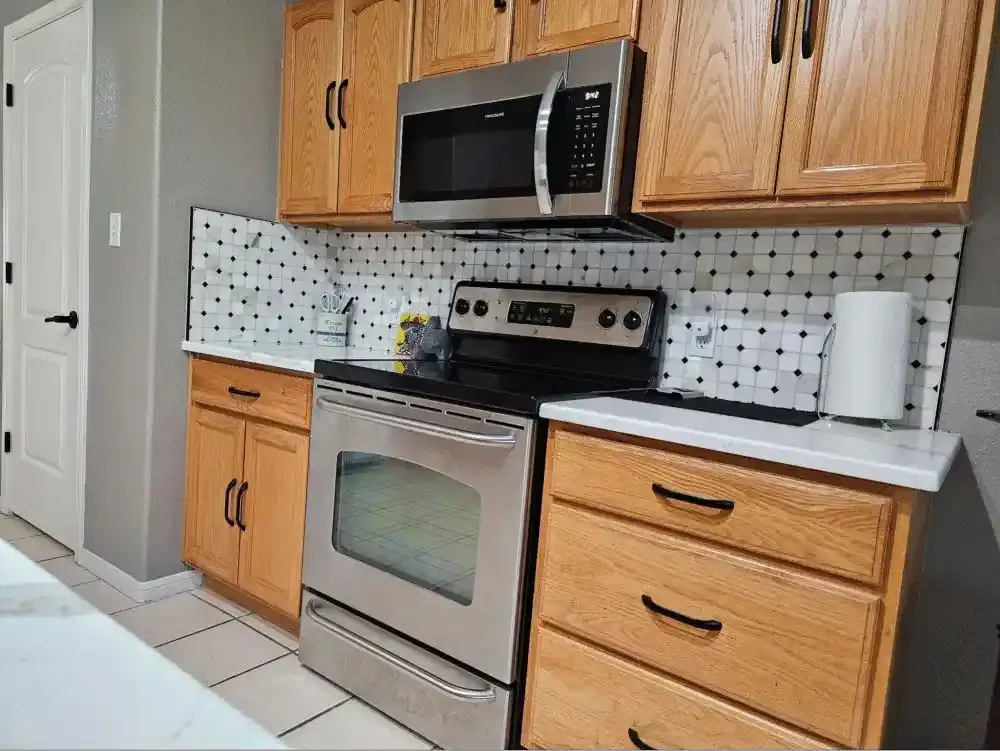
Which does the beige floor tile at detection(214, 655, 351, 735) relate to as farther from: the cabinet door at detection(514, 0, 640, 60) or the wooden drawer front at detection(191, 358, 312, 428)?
the cabinet door at detection(514, 0, 640, 60)

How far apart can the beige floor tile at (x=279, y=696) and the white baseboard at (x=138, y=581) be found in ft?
5.57

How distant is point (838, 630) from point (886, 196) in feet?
2.52

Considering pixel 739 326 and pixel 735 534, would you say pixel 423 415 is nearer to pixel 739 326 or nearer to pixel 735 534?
pixel 735 534

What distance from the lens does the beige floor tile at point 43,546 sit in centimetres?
218

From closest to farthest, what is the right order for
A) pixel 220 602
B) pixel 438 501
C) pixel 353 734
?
pixel 353 734 → pixel 438 501 → pixel 220 602

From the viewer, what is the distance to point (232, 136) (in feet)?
6.59

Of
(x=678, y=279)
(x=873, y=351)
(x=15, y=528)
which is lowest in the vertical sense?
(x=15, y=528)

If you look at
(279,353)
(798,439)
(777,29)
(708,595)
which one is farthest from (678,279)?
(279,353)

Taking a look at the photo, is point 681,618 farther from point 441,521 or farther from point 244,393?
point 244,393

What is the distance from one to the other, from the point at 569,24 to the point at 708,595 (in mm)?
1277

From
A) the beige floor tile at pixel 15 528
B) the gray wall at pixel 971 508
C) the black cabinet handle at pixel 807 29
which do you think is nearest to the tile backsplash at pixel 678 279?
the gray wall at pixel 971 508

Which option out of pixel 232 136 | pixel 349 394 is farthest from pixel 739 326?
pixel 232 136

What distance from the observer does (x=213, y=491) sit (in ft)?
6.32

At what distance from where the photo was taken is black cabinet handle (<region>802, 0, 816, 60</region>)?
1.18m
